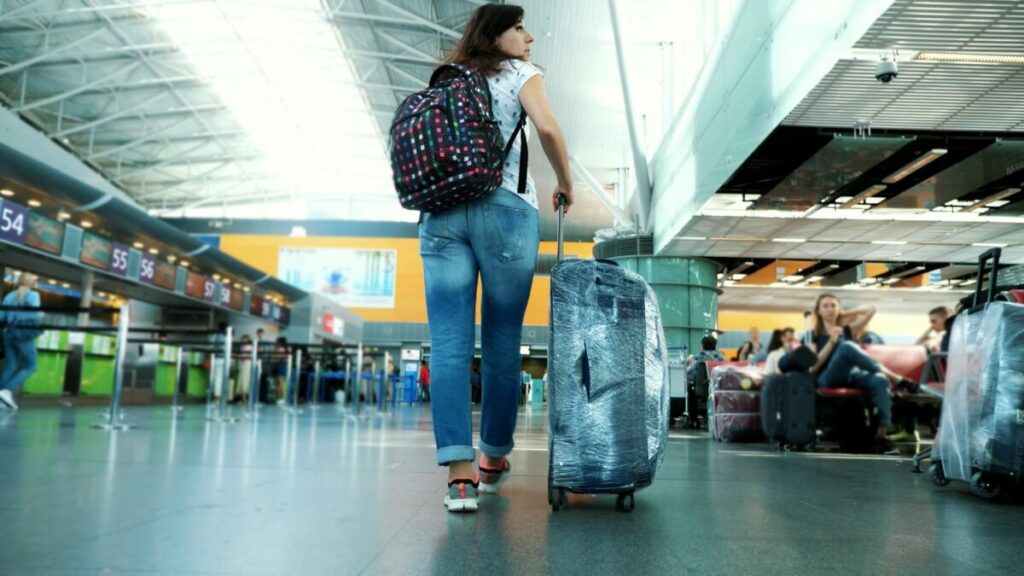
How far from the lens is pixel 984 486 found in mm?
2793

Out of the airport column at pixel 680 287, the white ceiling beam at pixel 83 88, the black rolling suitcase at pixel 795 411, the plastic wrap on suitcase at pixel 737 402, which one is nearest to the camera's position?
the black rolling suitcase at pixel 795 411

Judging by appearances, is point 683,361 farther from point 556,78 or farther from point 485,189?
point 485,189

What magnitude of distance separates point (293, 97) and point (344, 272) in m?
11.1


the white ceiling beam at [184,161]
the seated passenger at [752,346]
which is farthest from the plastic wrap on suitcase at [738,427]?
the white ceiling beam at [184,161]

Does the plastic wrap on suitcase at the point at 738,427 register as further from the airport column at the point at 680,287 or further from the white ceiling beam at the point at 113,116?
the white ceiling beam at the point at 113,116

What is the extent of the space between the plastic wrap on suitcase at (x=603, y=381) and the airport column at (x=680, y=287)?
14.2 m

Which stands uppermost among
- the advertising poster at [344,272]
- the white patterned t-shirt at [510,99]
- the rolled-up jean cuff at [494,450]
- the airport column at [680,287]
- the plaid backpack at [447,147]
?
the advertising poster at [344,272]

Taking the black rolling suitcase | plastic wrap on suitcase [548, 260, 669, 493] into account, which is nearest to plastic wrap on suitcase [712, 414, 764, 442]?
the black rolling suitcase

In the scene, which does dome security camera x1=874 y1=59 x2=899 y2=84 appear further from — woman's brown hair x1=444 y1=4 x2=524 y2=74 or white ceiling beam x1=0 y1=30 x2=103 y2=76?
white ceiling beam x1=0 y1=30 x2=103 y2=76

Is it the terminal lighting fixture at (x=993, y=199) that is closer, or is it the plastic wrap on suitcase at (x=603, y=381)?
the plastic wrap on suitcase at (x=603, y=381)

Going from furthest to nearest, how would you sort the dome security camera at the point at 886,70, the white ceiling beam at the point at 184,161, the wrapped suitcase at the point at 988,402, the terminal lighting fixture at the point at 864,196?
the white ceiling beam at the point at 184,161 < the terminal lighting fixture at the point at 864,196 < the dome security camera at the point at 886,70 < the wrapped suitcase at the point at 988,402

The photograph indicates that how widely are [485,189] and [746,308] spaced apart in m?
26.5

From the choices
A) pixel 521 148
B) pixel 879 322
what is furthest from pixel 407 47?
pixel 879 322

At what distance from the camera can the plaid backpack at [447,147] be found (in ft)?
7.07
